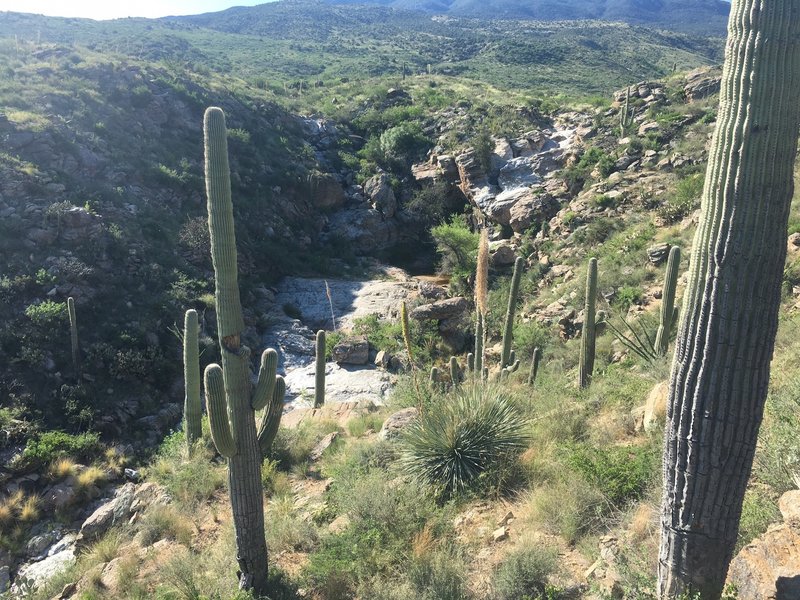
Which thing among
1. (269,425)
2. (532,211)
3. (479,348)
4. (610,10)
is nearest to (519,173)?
(532,211)


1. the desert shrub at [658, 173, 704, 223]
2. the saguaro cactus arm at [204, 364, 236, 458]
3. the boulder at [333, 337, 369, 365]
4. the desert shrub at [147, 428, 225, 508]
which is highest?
the desert shrub at [658, 173, 704, 223]

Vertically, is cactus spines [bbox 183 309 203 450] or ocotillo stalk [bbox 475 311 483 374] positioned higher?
ocotillo stalk [bbox 475 311 483 374]

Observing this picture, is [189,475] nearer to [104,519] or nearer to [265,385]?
[104,519]

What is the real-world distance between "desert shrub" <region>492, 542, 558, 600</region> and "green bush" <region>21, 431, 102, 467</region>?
954 cm

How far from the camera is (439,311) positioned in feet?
55.2

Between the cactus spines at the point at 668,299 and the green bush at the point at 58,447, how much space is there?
10.7 meters

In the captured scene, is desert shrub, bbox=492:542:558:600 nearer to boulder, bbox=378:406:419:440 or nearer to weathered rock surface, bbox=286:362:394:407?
boulder, bbox=378:406:419:440

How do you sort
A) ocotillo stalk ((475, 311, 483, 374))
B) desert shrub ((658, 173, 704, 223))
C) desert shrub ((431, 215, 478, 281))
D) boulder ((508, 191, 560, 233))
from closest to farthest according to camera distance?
1. ocotillo stalk ((475, 311, 483, 374))
2. desert shrub ((658, 173, 704, 223))
3. boulder ((508, 191, 560, 233))
4. desert shrub ((431, 215, 478, 281))

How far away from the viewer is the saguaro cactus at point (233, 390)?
170 inches

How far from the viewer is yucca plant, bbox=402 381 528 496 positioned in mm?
5219

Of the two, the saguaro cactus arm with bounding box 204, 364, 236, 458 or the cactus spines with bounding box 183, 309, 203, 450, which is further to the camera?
the cactus spines with bounding box 183, 309, 203, 450

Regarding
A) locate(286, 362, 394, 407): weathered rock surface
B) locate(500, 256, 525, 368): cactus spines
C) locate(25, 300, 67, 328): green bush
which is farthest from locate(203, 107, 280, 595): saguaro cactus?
locate(25, 300, 67, 328): green bush

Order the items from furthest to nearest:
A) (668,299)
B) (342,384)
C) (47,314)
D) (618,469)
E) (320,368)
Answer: (342,384)
(47,314)
(320,368)
(668,299)
(618,469)

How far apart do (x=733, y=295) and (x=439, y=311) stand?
47.1 feet
